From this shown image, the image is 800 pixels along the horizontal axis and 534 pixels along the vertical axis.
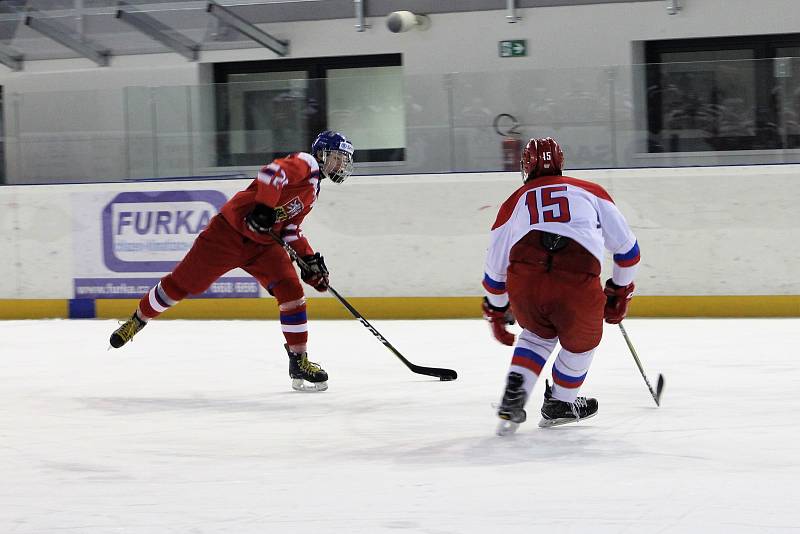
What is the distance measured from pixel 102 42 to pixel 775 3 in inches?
240

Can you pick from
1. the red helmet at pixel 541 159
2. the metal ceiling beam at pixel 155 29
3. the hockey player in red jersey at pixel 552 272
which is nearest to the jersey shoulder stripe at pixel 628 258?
the hockey player in red jersey at pixel 552 272

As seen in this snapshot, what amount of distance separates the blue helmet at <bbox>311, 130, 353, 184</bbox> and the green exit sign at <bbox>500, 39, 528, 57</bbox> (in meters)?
5.83

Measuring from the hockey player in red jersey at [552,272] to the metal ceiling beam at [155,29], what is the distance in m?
7.70

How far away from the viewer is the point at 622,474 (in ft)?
10.6

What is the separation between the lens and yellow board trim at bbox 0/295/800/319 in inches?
292

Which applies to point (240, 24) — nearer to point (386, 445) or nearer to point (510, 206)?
point (510, 206)

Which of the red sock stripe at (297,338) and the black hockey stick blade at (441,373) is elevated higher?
the red sock stripe at (297,338)

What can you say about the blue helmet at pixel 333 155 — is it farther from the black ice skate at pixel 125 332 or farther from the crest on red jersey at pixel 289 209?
the black ice skate at pixel 125 332

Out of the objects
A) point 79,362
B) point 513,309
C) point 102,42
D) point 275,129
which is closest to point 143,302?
point 79,362

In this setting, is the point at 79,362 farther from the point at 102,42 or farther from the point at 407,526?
the point at 102,42

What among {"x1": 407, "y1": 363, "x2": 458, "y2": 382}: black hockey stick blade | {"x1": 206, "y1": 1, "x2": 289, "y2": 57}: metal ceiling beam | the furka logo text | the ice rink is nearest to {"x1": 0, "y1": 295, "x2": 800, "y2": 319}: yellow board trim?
the furka logo text

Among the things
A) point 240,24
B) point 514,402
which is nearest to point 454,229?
point 240,24

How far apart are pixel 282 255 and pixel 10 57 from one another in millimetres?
7410

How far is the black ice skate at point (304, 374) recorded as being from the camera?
5062mm
